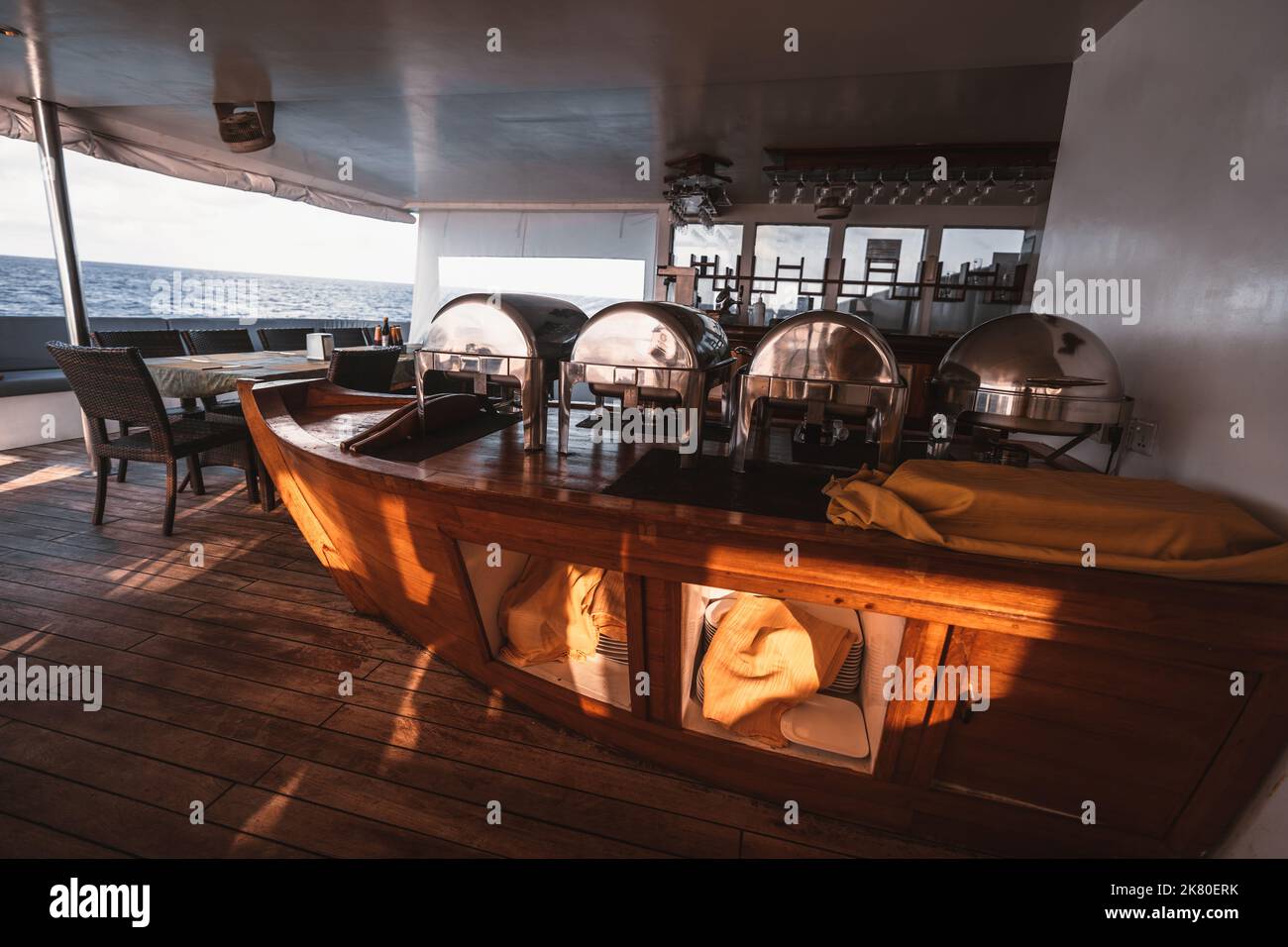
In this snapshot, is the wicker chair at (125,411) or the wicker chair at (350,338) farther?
the wicker chair at (350,338)

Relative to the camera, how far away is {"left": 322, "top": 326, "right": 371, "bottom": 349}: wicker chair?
6.10 metres

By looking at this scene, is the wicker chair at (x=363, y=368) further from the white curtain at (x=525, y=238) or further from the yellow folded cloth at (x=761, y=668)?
the white curtain at (x=525, y=238)

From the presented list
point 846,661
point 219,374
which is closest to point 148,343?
point 219,374

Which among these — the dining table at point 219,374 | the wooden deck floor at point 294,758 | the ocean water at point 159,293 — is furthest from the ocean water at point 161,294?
the wooden deck floor at point 294,758

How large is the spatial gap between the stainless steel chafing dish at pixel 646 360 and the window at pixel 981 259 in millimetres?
6099

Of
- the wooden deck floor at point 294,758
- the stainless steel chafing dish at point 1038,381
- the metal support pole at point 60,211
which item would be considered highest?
the metal support pole at point 60,211

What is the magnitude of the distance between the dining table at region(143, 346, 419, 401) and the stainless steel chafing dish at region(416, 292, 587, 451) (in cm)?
182

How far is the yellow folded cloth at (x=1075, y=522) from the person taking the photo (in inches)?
42.9

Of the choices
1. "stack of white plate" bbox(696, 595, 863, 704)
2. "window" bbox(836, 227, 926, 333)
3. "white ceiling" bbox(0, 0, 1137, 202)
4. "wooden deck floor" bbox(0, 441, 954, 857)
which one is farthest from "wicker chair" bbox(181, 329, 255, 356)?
"window" bbox(836, 227, 926, 333)

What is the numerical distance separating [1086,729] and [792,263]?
695 cm

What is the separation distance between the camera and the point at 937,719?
129cm

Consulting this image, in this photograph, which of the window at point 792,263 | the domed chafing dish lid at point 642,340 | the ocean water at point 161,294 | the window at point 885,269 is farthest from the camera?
the ocean water at point 161,294

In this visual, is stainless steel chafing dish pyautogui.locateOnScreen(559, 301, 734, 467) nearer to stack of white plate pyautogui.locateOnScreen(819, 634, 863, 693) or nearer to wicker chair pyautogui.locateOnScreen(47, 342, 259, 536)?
stack of white plate pyautogui.locateOnScreen(819, 634, 863, 693)
